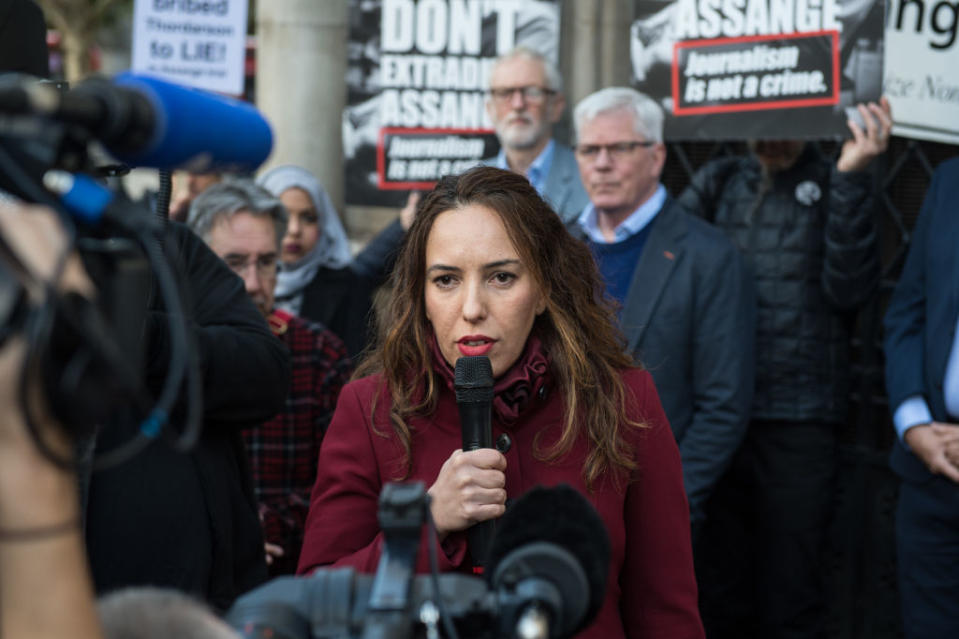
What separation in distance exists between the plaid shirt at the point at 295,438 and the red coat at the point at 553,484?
1.37m

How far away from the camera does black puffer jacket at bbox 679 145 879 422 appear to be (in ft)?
17.5

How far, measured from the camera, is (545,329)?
3.20 meters

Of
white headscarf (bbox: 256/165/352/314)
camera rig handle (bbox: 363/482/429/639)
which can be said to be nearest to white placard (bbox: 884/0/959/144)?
white headscarf (bbox: 256/165/352/314)

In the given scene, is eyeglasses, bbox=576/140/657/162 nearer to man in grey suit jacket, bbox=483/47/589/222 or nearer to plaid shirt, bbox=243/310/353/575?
man in grey suit jacket, bbox=483/47/589/222

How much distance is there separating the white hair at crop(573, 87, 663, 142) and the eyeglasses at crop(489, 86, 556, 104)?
1.49ft

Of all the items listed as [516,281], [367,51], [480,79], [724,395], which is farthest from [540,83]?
[516,281]

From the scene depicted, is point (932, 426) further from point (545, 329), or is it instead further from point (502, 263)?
point (502, 263)

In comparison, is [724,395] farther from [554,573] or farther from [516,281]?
[554,573]

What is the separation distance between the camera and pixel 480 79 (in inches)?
235

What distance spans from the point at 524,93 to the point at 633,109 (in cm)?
67

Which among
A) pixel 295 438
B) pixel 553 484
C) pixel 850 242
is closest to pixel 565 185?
pixel 850 242

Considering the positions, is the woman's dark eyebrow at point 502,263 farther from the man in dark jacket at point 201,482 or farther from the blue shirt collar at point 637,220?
the blue shirt collar at point 637,220

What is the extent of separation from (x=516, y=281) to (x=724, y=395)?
2018 mm

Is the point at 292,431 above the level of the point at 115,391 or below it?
below
